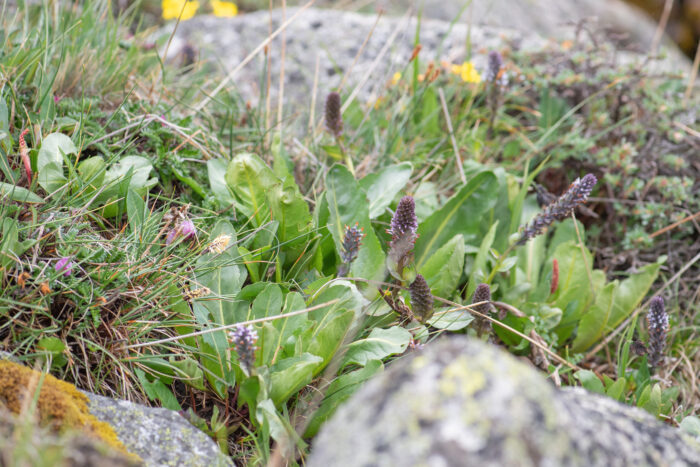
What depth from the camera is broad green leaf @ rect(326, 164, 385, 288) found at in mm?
2314

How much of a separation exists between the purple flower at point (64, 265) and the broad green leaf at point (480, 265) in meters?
1.57

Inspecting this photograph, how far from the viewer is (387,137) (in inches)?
123

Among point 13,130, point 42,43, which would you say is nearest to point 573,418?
point 13,130

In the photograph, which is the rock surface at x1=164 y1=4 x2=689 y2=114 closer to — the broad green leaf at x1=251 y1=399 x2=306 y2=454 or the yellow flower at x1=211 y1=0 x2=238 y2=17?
the yellow flower at x1=211 y1=0 x2=238 y2=17

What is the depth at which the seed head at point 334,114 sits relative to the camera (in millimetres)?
2533

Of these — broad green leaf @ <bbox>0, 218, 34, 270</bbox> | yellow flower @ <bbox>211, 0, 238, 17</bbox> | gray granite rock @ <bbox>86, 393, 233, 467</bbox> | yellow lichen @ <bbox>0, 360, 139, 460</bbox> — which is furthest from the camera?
yellow flower @ <bbox>211, 0, 238, 17</bbox>

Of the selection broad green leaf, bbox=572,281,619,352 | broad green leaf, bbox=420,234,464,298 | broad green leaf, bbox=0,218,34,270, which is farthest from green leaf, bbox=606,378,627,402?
broad green leaf, bbox=0,218,34,270

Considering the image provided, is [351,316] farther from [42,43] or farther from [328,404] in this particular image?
[42,43]

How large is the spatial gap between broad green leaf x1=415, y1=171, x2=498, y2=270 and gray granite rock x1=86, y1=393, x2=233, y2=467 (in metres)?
1.33

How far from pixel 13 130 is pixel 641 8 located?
1006 cm

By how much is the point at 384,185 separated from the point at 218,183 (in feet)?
2.49

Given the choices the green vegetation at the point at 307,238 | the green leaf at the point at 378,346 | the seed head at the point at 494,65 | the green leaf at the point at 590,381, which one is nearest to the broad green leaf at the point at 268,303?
the green vegetation at the point at 307,238

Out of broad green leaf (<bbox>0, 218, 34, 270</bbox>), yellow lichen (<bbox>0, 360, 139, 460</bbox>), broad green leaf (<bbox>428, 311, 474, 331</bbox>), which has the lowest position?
broad green leaf (<bbox>428, 311, 474, 331</bbox>)

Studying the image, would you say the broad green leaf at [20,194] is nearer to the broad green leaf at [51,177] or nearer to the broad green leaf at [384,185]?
the broad green leaf at [51,177]
